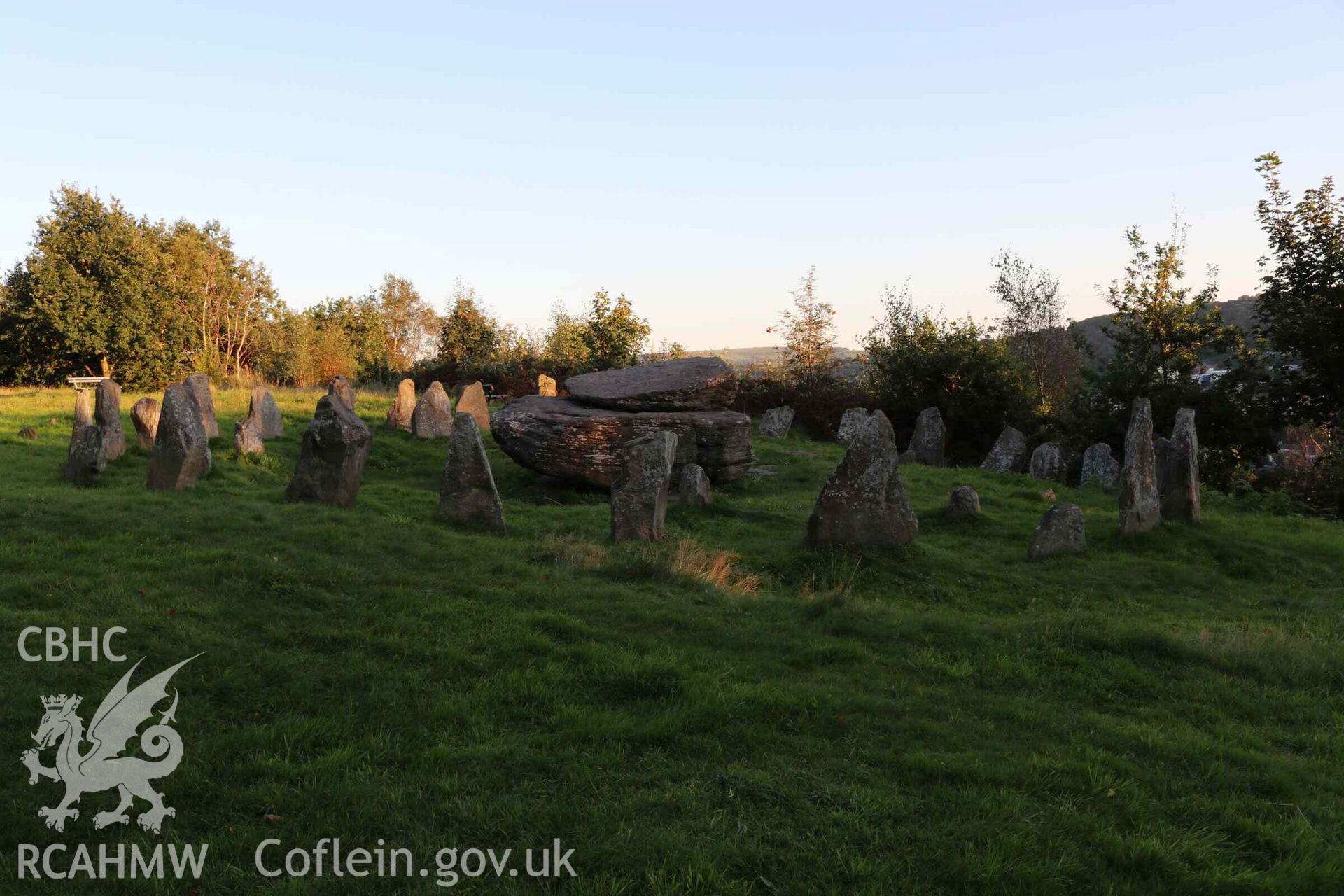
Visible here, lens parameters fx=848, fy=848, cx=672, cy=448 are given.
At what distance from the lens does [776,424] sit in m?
32.8

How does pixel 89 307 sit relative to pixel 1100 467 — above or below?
above

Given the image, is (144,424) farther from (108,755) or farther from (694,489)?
(108,755)

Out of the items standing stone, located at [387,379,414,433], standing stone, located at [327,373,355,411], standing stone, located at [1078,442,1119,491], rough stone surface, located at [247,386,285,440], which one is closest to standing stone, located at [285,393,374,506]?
rough stone surface, located at [247,386,285,440]

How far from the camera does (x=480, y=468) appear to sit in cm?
1402

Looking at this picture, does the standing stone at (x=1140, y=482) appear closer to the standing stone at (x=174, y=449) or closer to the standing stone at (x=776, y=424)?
the standing stone at (x=776, y=424)

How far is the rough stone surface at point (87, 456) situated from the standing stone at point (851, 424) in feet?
72.8

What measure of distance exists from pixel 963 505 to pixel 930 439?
13.0 metres

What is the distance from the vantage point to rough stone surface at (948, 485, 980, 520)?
685 inches

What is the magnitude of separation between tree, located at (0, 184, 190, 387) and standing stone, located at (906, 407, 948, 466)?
35869mm

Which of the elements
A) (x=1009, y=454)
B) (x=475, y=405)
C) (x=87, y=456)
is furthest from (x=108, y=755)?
(x=1009, y=454)

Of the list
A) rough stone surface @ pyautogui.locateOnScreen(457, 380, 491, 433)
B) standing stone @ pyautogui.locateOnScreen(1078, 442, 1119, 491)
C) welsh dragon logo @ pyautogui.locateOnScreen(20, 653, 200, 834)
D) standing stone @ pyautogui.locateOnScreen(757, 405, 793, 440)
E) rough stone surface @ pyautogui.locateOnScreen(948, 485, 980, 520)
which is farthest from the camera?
standing stone @ pyautogui.locateOnScreen(757, 405, 793, 440)

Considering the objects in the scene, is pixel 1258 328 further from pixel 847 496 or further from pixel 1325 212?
pixel 847 496

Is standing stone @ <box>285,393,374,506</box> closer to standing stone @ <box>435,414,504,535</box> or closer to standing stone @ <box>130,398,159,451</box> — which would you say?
standing stone @ <box>435,414,504,535</box>

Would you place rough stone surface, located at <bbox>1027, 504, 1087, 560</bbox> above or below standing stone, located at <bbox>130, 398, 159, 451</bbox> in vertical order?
below
